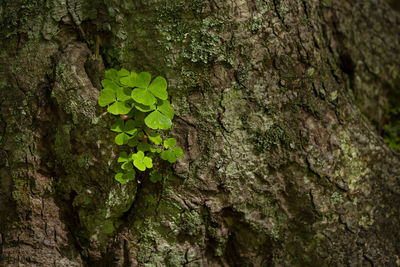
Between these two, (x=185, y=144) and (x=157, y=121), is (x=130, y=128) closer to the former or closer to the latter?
(x=157, y=121)

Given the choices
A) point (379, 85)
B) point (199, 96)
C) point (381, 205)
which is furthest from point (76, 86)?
point (379, 85)

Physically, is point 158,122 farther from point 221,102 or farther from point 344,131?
point 344,131

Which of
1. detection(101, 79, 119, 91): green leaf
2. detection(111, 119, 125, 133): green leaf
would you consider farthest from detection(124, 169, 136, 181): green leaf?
detection(101, 79, 119, 91): green leaf

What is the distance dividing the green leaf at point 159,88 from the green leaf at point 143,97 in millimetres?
31

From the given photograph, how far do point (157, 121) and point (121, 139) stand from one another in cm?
23

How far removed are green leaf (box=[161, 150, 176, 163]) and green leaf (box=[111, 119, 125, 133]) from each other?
26 cm

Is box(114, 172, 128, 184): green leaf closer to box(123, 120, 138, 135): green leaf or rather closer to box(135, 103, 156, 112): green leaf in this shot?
box(123, 120, 138, 135): green leaf

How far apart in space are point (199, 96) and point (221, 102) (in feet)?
0.42

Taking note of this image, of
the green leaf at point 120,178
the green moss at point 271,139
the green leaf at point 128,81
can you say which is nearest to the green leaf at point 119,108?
the green leaf at point 128,81

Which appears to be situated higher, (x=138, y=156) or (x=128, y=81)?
(x=128, y=81)

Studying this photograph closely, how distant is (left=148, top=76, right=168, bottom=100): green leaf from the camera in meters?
1.59

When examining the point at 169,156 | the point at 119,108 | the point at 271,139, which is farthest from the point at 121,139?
the point at 271,139

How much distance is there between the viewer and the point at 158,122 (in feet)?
5.17

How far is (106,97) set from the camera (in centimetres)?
160
